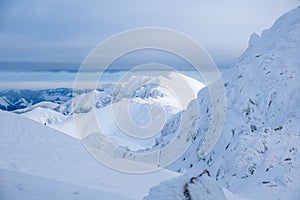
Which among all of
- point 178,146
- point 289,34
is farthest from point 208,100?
point 289,34

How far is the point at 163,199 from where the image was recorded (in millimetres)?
8156

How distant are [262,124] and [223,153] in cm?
978

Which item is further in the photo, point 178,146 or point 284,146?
point 178,146

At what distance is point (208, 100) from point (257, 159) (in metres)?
30.7

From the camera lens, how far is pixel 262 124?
5862 centimetres

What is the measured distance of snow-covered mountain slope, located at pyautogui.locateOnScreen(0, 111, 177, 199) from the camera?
1325 centimetres

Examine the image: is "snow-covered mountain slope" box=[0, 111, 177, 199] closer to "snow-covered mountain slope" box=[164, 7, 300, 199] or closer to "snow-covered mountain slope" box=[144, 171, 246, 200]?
"snow-covered mountain slope" box=[144, 171, 246, 200]

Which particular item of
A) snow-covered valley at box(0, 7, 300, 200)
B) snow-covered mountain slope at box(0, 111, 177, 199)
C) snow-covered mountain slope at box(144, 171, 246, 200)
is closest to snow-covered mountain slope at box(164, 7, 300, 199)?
snow-covered valley at box(0, 7, 300, 200)

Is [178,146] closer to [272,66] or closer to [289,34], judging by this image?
[272,66]

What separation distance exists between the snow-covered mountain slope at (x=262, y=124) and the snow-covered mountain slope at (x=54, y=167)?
20.5 m

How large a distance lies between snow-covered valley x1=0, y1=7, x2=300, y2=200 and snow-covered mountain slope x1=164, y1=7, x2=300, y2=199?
124 mm

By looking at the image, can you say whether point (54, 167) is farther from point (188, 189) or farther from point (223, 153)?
point (223, 153)

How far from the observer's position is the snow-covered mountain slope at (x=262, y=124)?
4162 cm

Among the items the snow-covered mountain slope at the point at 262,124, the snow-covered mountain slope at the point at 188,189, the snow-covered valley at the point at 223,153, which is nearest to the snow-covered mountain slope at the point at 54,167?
the snow-covered valley at the point at 223,153
